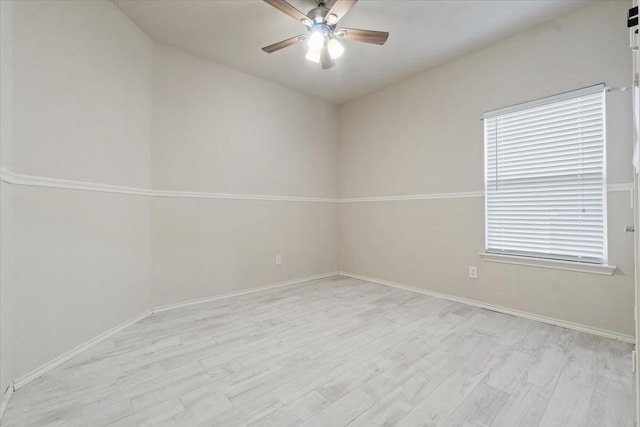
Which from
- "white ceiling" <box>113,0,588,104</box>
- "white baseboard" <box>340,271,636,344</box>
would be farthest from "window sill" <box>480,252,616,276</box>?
"white ceiling" <box>113,0,588,104</box>

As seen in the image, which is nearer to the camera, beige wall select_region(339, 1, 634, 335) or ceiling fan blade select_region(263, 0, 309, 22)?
ceiling fan blade select_region(263, 0, 309, 22)

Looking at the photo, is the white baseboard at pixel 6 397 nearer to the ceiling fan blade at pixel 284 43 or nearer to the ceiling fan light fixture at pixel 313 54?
the ceiling fan blade at pixel 284 43

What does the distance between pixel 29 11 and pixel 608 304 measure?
171 inches

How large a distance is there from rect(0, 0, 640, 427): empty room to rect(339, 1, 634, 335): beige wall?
0.02 metres

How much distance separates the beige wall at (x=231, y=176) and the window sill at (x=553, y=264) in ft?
7.26

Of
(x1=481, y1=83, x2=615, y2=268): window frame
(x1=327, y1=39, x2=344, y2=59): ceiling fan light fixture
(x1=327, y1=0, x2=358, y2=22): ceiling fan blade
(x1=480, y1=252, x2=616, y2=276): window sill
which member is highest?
(x1=327, y1=0, x2=358, y2=22): ceiling fan blade

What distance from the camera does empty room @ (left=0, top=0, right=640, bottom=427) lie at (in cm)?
146

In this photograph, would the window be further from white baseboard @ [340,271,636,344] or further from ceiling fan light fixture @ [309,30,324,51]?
ceiling fan light fixture @ [309,30,324,51]

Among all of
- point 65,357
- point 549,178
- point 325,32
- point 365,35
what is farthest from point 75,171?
point 549,178

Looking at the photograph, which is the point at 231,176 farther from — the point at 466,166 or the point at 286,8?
the point at 466,166

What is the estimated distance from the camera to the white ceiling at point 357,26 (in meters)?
2.20

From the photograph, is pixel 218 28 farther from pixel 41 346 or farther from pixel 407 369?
pixel 407 369

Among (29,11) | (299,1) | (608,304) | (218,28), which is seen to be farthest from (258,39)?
(608,304)

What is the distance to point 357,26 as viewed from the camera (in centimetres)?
247
